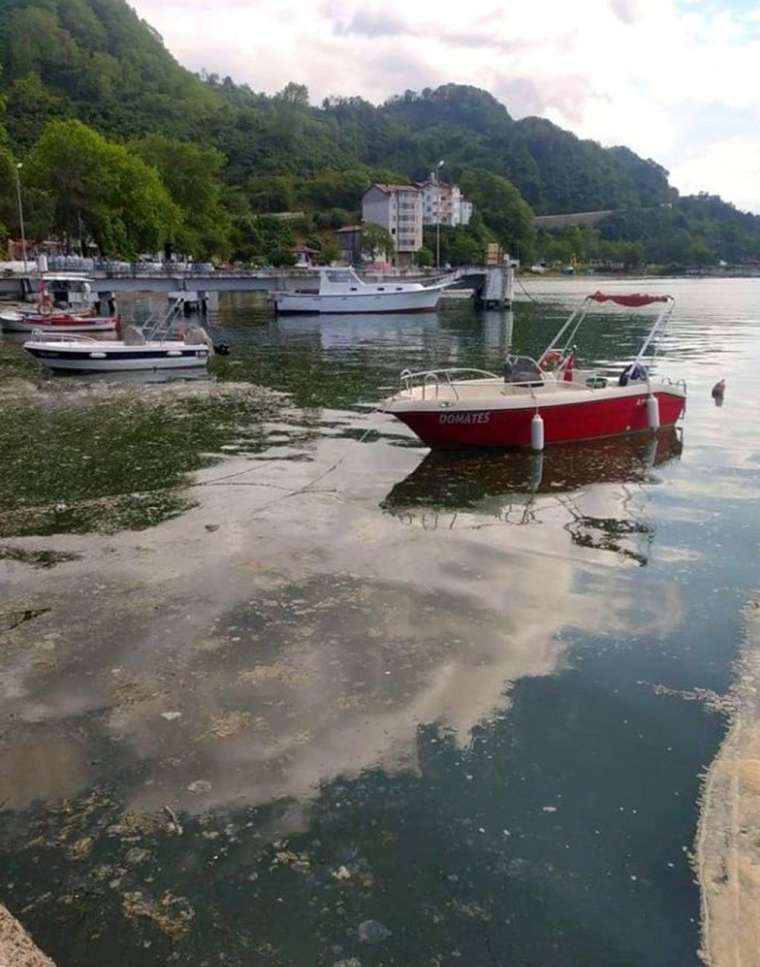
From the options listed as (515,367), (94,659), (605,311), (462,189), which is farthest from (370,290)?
(462,189)

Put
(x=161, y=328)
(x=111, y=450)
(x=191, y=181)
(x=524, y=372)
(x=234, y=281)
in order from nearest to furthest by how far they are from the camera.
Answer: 1. (x=111, y=450)
2. (x=524, y=372)
3. (x=161, y=328)
4. (x=234, y=281)
5. (x=191, y=181)

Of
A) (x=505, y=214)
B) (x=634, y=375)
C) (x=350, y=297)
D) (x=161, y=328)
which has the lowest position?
(x=634, y=375)

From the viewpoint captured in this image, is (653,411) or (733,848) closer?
(733,848)

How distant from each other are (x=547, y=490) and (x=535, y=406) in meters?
2.62

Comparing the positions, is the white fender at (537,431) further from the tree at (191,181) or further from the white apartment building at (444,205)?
the white apartment building at (444,205)

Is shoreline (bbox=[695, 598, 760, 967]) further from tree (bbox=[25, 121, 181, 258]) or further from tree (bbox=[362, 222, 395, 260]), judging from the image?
tree (bbox=[362, 222, 395, 260])

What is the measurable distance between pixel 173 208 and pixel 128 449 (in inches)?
3054

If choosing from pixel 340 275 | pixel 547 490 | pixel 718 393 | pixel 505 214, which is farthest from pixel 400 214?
pixel 547 490

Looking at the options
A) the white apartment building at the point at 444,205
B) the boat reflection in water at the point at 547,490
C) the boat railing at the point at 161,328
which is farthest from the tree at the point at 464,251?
the boat reflection in water at the point at 547,490

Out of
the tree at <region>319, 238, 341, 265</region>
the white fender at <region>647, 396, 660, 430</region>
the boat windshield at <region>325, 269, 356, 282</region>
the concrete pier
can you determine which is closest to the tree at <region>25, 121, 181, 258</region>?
the concrete pier

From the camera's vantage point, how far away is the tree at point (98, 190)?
246ft

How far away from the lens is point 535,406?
17156 mm

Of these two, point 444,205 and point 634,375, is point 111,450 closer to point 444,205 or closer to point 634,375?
point 634,375

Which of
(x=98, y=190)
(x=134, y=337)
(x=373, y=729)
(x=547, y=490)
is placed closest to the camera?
(x=373, y=729)
